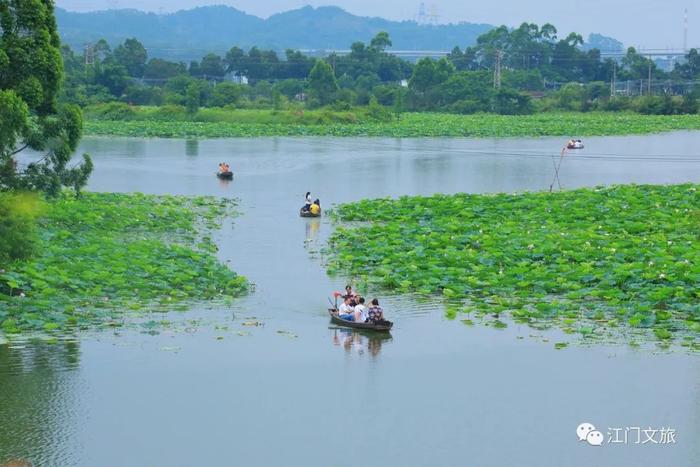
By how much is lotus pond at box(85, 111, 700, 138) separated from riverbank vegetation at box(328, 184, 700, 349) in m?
38.5

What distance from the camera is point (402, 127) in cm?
7406

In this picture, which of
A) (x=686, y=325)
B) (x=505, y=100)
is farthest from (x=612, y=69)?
(x=686, y=325)

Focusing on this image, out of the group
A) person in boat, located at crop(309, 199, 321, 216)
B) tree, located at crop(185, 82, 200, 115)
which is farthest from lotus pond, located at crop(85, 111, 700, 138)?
person in boat, located at crop(309, 199, 321, 216)

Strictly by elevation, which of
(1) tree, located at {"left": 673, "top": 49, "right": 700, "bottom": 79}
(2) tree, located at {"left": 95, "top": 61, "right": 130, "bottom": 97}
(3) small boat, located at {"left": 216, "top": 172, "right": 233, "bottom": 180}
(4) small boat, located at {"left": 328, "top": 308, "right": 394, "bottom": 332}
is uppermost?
(1) tree, located at {"left": 673, "top": 49, "right": 700, "bottom": 79}

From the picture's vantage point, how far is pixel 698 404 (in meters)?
15.9

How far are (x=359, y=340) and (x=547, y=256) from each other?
616 cm

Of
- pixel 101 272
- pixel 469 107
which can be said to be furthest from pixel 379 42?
pixel 101 272

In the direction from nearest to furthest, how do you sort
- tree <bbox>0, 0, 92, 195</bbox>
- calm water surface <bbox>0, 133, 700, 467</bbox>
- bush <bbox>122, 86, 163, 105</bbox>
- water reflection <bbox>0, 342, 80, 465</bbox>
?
water reflection <bbox>0, 342, 80, 465</bbox>, calm water surface <bbox>0, 133, 700, 467</bbox>, tree <bbox>0, 0, 92, 195</bbox>, bush <bbox>122, 86, 163, 105</bbox>

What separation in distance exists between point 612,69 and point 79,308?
115 meters

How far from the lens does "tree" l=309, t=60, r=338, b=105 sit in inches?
3332

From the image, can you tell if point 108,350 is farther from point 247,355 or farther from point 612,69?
point 612,69

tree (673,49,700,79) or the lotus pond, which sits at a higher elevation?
tree (673,49,700,79)

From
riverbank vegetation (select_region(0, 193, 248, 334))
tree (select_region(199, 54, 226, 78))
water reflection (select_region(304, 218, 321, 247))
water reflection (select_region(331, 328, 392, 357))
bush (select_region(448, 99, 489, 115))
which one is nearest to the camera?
water reflection (select_region(331, 328, 392, 357))

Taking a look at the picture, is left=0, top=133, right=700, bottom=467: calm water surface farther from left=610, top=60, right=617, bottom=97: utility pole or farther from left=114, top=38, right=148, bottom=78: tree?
left=114, top=38, right=148, bottom=78: tree
